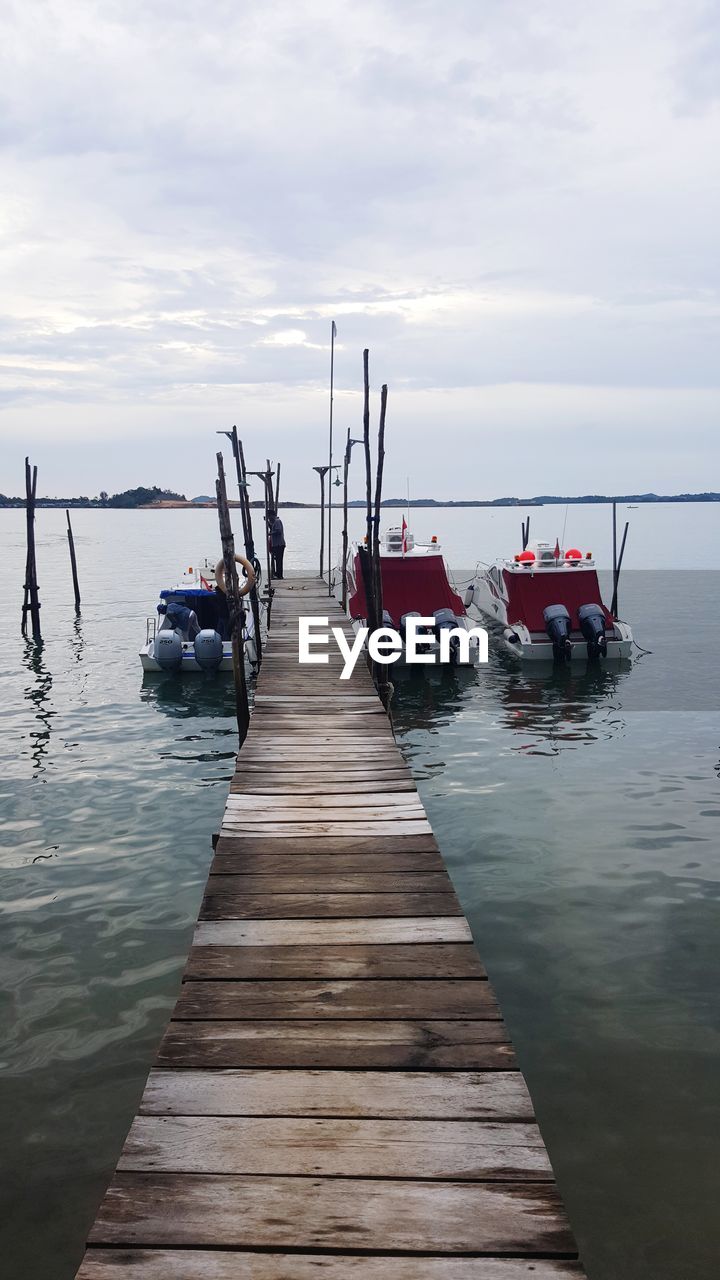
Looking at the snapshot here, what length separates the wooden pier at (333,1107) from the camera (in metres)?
3.03

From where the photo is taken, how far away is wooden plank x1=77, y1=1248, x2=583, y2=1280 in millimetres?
2924

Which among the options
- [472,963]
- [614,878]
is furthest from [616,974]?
[472,963]

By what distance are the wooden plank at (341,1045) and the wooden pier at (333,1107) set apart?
1cm

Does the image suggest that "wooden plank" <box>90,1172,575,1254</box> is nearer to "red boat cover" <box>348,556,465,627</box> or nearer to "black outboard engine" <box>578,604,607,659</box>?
"black outboard engine" <box>578,604,607,659</box>

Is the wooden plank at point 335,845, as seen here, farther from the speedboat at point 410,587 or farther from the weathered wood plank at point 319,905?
the speedboat at point 410,587

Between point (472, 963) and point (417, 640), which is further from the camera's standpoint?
point (417, 640)

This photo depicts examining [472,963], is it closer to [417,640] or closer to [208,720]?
[208,720]

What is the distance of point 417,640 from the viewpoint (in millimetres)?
23625

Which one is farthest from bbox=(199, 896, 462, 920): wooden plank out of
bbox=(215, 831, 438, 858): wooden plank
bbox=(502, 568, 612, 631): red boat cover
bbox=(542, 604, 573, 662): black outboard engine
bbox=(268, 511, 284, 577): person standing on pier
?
bbox=(268, 511, 284, 577): person standing on pier

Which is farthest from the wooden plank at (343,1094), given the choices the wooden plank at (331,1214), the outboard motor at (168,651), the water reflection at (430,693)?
the outboard motor at (168,651)

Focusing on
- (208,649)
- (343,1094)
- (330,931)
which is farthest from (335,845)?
(208,649)

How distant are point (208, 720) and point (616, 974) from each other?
1210cm

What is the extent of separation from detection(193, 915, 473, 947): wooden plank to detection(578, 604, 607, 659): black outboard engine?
1931 centimetres

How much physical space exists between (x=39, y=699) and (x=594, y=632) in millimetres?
15404
